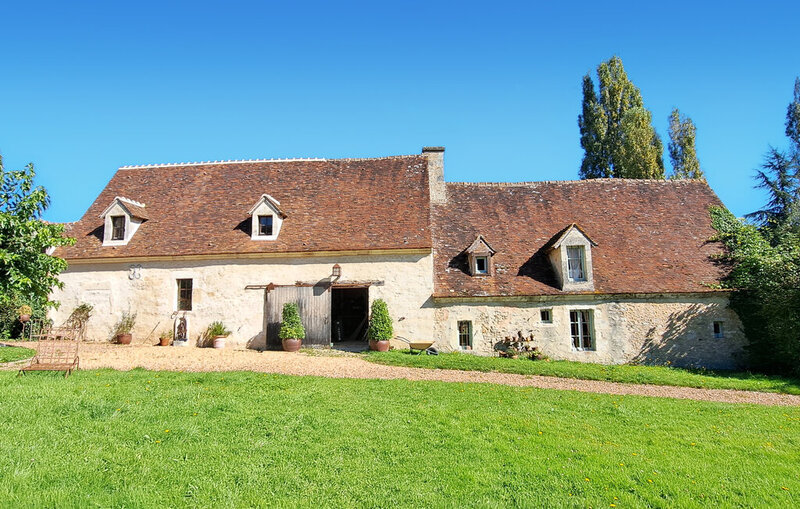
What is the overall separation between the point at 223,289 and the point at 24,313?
906cm

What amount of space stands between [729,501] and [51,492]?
756 cm

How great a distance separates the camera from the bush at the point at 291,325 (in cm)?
1722

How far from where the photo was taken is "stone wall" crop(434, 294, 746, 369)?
1733 centimetres

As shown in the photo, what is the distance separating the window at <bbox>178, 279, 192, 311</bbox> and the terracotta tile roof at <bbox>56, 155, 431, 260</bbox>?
1.22m

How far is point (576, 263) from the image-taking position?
18062 mm

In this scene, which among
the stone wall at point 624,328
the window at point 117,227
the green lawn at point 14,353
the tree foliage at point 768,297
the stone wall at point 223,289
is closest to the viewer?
the green lawn at point 14,353

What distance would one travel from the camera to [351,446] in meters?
6.77

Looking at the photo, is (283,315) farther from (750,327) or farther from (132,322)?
(750,327)

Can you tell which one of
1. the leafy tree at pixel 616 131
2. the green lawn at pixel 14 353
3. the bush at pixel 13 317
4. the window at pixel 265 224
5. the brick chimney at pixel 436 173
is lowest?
the green lawn at pixel 14 353

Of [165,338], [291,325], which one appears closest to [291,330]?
[291,325]

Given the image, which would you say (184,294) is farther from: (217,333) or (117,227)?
(117,227)

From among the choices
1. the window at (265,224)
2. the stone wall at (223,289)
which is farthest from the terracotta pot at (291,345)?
the window at (265,224)

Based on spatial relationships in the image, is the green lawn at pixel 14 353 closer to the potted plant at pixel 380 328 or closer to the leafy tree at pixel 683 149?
the potted plant at pixel 380 328

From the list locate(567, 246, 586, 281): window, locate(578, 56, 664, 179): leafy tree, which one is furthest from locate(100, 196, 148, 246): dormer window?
locate(578, 56, 664, 179): leafy tree
